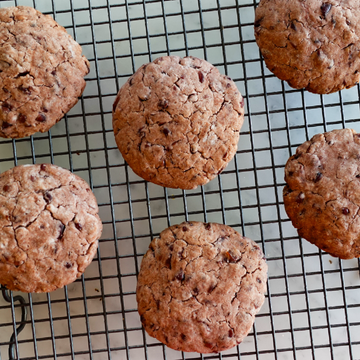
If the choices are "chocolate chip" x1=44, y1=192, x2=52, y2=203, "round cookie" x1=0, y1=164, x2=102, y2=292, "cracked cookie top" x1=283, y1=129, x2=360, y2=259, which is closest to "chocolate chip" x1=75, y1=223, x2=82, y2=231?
"round cookie" x1=0, y1=164, x2=102, y2=292

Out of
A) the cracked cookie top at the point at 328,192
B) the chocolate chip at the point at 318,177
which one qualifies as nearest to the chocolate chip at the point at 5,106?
the cracked cookie top at the point at 328,192

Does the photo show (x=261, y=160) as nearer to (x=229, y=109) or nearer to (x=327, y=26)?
(x=229, y=109)

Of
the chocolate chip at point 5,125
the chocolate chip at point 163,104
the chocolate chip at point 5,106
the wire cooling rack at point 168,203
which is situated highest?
the chocolate chip at point 163,104

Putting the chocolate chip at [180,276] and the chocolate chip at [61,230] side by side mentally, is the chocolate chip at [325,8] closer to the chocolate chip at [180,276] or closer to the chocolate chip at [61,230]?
the chocolate chip at [180,276]

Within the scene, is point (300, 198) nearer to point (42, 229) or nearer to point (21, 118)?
point (42, 229)

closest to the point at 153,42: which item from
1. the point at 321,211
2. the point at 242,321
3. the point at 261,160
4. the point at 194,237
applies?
the point at 261,160

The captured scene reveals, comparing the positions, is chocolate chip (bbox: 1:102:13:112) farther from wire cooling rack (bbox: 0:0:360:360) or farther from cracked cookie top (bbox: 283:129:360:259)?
cracked cookie top (bbox: 283:129:360:259)
